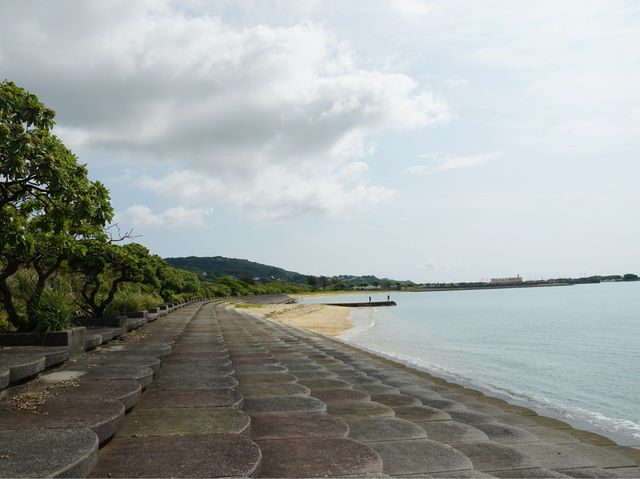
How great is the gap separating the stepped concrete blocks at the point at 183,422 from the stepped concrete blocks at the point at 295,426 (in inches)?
8.7

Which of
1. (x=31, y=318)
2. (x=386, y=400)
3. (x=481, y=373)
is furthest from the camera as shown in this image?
(x=481, y=373)

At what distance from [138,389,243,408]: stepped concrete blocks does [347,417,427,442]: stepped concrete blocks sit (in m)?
1.31

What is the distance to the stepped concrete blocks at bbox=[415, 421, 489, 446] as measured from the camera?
433 cm

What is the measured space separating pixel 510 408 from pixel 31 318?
829 cm

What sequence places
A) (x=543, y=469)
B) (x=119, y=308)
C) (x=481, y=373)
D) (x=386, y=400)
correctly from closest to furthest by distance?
(x=543, y=469), (x=386, y=400), (x=119, y=308), (x=481, y=373)

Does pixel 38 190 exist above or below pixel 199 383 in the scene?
above

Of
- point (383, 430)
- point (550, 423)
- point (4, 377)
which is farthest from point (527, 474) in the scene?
point (4, 377)

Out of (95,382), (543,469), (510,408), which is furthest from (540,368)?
(95,382)

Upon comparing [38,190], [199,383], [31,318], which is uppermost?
[38,190]

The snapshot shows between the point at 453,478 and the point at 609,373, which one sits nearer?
the point at 453,478

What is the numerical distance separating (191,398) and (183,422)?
94 cm

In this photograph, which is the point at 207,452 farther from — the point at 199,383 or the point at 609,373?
the point at 609,373

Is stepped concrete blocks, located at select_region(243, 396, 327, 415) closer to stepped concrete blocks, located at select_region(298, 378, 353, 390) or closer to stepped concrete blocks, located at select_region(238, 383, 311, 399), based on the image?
stepped concrete blocks, located at select_region(238, 383, 311, 399)

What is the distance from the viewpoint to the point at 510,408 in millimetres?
7156
